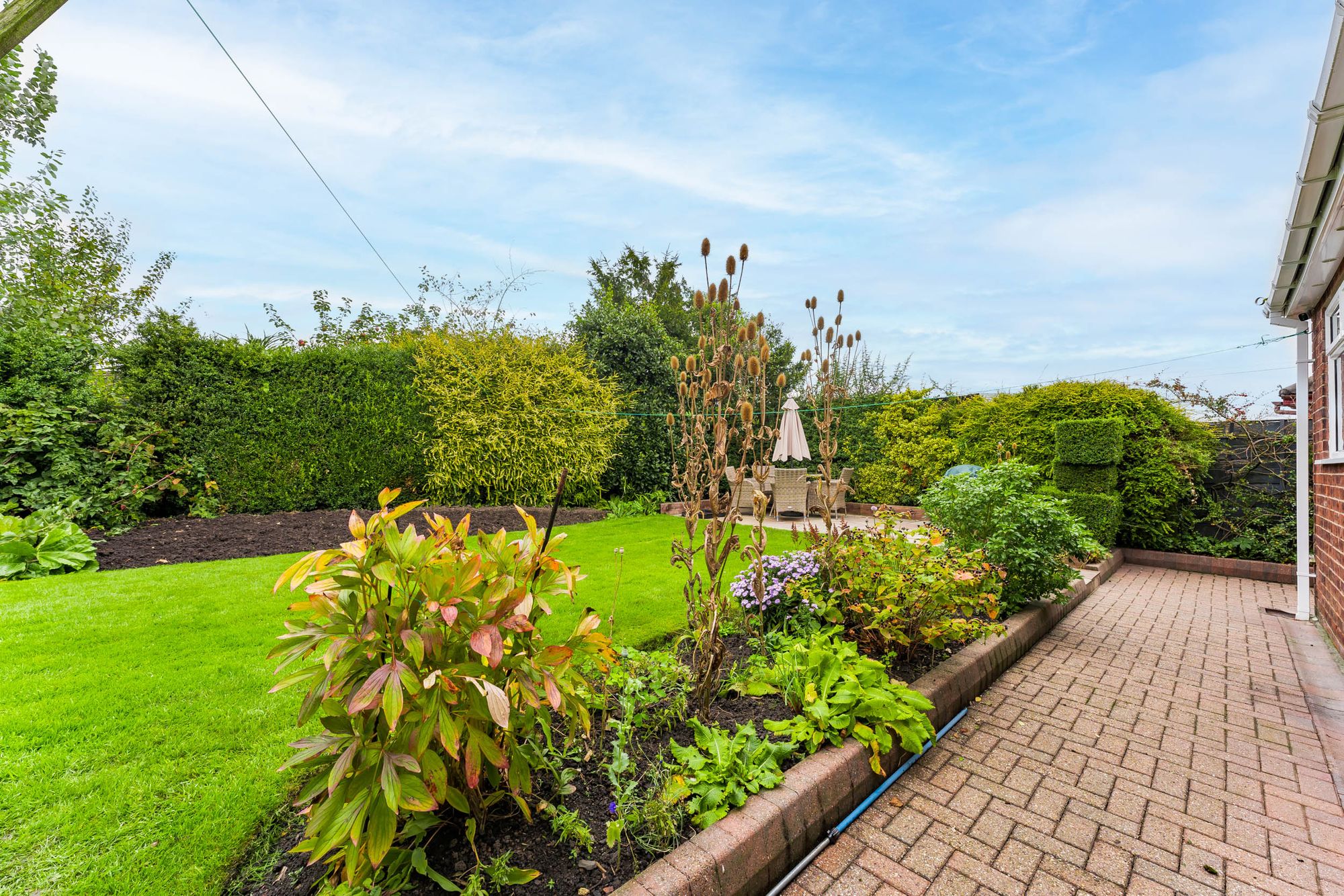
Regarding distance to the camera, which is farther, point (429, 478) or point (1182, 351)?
point (429, 478)

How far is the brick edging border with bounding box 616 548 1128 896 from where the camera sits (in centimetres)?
136

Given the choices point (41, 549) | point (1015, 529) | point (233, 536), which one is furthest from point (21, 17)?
point (233, 536)

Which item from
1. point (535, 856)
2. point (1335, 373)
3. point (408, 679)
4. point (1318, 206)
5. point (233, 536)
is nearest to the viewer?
point (408, 679)

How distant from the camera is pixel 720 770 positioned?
1.74 meters

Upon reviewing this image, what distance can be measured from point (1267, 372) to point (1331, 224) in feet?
15.1

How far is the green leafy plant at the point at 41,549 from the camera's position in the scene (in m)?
4.29

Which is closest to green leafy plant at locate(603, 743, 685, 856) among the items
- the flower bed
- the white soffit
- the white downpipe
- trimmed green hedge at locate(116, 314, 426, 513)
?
the flower bed

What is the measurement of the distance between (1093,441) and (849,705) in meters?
5.85

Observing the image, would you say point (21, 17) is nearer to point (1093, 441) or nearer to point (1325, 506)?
point (1325, 506)

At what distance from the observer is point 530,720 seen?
58.7 inches

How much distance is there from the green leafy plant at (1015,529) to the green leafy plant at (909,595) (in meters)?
0.52

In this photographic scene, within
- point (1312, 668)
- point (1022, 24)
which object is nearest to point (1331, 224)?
point (1312, 668)

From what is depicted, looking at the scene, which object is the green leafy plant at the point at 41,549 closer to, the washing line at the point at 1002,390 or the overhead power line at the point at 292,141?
the overhead power line at the point at 292,141

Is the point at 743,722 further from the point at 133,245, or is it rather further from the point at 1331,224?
the point at 133,245
